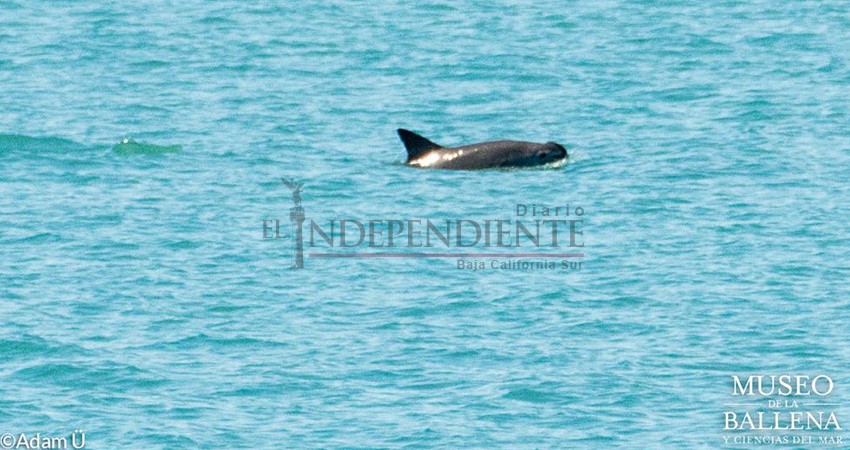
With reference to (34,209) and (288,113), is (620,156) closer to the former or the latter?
(288,113)

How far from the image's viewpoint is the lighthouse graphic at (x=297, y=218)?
3194 centimetres

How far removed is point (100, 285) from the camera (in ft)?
99.1

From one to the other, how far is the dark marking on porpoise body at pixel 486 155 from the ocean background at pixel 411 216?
0.49 m

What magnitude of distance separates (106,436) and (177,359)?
298cm

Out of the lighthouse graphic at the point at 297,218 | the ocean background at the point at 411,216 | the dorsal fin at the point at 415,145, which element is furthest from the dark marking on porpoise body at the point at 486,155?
the lighthouse graphic at the point at 297,218

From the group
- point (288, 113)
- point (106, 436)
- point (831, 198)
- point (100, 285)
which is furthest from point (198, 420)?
point (288, 113)

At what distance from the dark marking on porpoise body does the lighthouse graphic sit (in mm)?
2432

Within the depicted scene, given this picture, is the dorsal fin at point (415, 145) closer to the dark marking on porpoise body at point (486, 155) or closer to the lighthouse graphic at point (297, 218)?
the dark marking on porpoise body at point (486, 155)

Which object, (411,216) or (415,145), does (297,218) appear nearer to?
(411,216)

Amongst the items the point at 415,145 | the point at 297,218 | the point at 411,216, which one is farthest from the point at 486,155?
the point at 297,218

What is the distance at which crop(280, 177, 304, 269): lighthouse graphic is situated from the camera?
105 ft

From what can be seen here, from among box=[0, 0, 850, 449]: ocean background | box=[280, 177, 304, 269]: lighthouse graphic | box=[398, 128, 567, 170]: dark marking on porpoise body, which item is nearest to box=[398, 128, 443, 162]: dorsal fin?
box=[398, 128, 567, 170]: dark marking on porpoise body

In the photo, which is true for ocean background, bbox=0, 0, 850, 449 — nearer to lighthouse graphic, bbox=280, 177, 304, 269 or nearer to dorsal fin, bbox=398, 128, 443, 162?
lighthouse graphic, bbox=280, 177, 304, 269

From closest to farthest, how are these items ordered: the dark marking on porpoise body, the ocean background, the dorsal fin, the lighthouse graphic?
1. the ocean background
2. the lighthouse graphic
3. the dorsal fin
4. the dark marking on porpoise body
